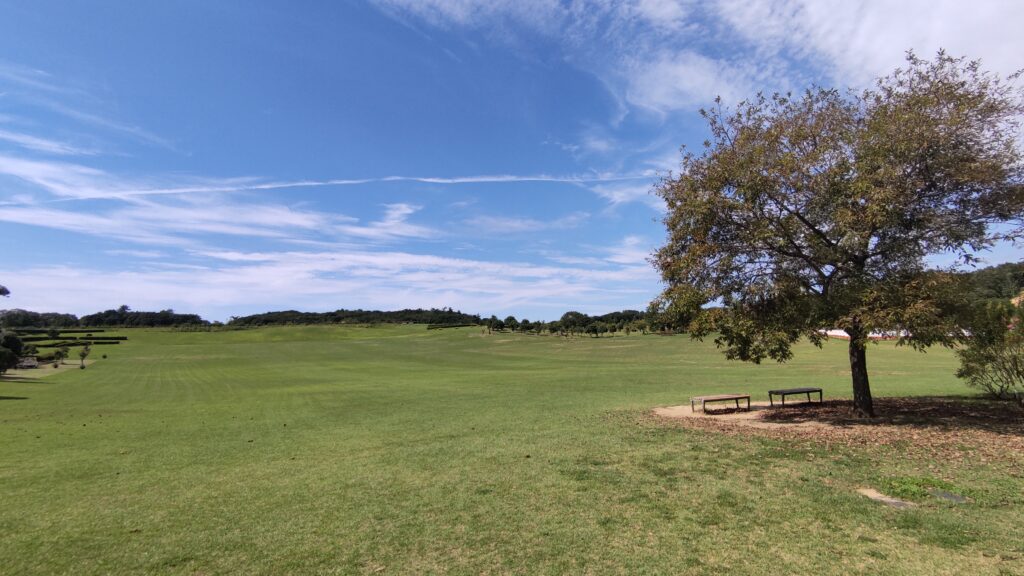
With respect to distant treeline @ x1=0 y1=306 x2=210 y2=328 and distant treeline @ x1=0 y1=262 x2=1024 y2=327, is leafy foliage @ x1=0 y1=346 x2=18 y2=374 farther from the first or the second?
distant treeline @ x1=0 y1=306 x2=210 y2=328

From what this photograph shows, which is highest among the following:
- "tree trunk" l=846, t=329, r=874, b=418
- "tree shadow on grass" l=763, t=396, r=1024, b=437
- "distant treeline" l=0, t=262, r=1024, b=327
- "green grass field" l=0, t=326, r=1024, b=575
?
"distant treeline" l=0, t=262, r=1024, b=327

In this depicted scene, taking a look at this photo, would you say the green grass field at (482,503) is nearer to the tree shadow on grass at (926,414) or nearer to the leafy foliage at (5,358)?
the tree shadow on grass at (926,414)

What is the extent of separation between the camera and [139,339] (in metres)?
136

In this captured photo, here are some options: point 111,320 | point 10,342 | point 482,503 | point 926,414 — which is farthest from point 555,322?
point 111,320

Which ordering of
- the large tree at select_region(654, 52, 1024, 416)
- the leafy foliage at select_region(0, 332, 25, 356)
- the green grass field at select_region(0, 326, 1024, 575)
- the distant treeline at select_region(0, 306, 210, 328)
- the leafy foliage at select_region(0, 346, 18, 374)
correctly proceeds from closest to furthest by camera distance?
1. the green grass field at select_region(0, 326, 1024, 575)
2. the large tree at select_region(654, 52, 1024, 416)
3. the leafy foliage at select_region(0, 346, 18, 374)
4. the leafy foliage at select_region(0, 332, 25, 356)
5. the distant treeline at select_region(0, 306, 210, 328)

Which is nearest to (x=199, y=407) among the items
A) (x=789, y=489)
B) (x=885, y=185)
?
(x=789, y=489)

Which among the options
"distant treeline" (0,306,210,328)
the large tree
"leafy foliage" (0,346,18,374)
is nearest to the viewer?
the large tree

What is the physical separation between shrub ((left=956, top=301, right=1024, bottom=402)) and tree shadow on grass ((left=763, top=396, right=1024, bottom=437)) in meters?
1.02

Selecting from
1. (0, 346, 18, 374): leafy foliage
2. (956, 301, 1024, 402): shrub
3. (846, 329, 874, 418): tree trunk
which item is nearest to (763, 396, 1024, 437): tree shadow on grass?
(846, 329, 874, 418): tree trunk

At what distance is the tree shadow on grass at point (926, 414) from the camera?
1291 cm

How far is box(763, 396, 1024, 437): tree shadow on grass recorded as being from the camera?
12914 millimetres

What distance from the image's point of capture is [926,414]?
14.7 meters

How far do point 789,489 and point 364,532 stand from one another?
6.44 metres

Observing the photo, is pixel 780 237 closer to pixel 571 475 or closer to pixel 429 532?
pixel 571 475
